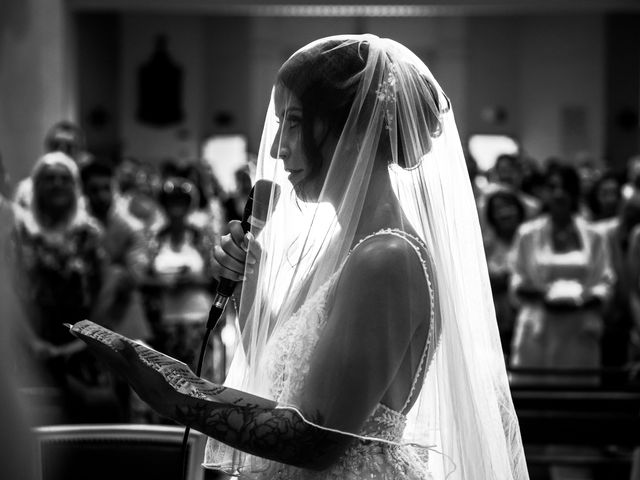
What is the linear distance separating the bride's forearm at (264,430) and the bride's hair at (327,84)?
1.49 ft

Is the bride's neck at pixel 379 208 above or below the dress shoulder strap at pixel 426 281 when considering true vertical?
above

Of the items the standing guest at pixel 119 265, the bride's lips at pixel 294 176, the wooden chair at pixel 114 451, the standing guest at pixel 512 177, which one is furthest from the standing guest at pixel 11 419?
the standing guest at pixel 512 177

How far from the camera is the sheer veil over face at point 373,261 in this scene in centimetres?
187

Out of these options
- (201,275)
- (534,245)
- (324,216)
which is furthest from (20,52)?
(324,216)

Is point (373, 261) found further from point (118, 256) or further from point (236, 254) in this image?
point (118, 256)

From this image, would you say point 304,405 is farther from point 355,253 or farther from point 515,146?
point 515,146

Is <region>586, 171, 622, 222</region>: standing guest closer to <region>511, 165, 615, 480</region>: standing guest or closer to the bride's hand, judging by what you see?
<region>511, 165, 615, 480</region>: standing guest

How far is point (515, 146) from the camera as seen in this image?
71.5ft

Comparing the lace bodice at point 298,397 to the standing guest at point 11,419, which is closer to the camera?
the standing guest at point 11,419

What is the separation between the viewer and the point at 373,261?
1884 mm

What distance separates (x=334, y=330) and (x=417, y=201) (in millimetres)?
381

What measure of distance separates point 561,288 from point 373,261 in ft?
17.2

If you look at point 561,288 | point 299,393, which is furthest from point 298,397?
point 561,288

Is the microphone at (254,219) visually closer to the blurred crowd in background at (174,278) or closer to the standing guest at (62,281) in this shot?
the blurred crowd in background at (174,278)
